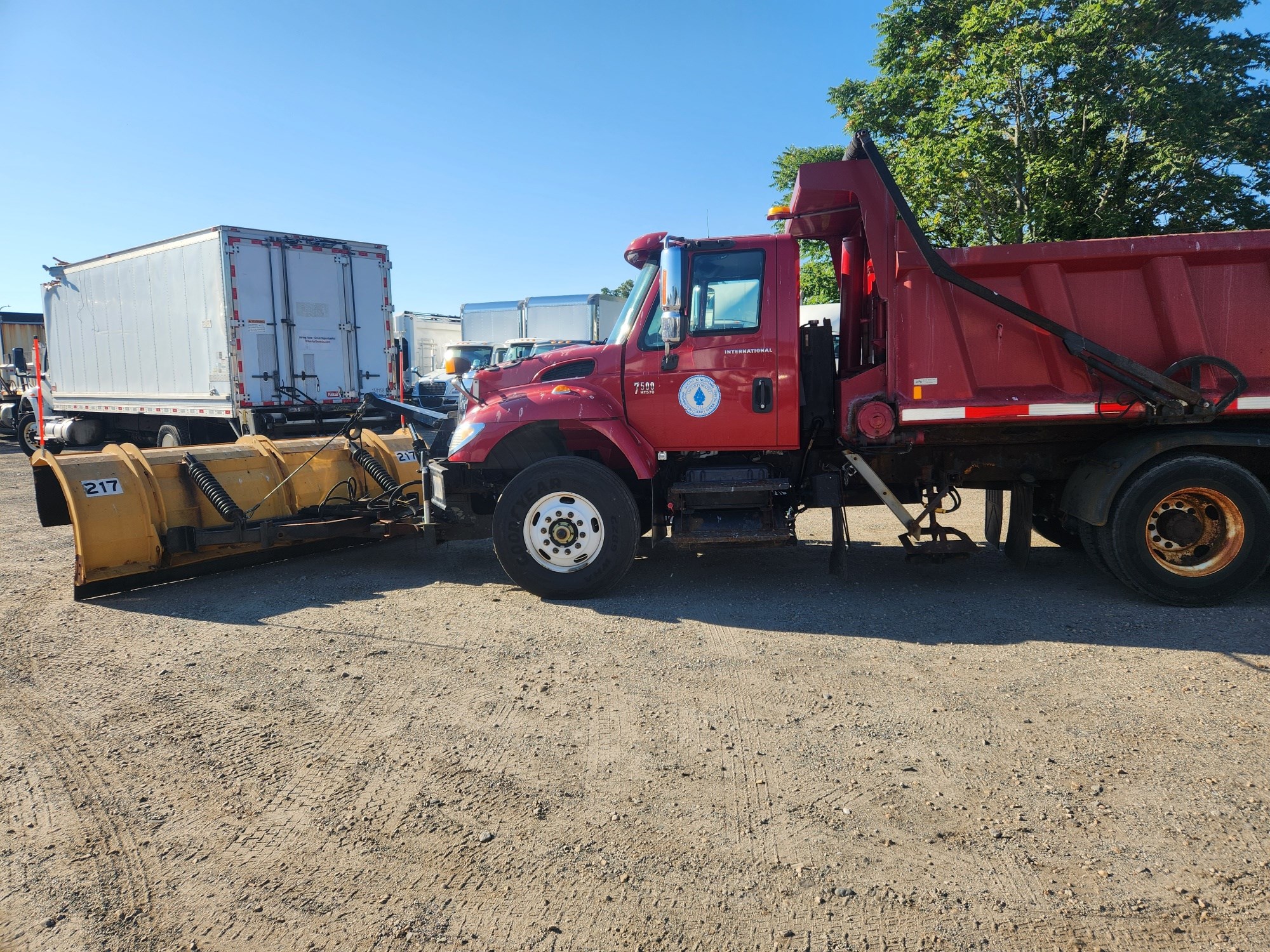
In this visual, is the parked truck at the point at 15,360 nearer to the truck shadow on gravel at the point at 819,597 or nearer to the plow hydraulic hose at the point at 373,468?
the plow hydraulic hose at the point at 373,468

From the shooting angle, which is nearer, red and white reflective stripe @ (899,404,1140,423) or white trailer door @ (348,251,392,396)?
red and white reflective stripe @ (899,404,1140,423)

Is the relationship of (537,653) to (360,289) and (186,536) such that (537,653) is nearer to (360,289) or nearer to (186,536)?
(186,536)

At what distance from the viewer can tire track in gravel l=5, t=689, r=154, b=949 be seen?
280 cm

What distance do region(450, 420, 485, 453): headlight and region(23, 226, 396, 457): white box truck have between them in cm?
734

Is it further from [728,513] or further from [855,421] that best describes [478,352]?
[855,421]

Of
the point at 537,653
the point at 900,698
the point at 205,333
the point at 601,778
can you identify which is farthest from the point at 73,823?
the point at 205,333

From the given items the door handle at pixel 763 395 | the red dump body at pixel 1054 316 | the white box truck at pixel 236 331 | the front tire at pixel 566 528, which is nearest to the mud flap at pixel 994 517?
the red dump body at pixel 1054 316

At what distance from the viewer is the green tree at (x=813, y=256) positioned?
27.0 ft

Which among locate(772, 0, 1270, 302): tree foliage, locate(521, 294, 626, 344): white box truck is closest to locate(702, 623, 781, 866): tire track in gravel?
locate(772, 0, 1270, 302): tree foliage

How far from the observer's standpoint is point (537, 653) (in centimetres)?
520

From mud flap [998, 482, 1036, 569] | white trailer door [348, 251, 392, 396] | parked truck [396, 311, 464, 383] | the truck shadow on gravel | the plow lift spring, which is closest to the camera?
the truck shadow on gravel

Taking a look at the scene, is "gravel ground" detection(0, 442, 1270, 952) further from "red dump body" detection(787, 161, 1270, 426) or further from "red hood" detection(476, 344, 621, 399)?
"red hood" detection(476, 344, 621, 399)

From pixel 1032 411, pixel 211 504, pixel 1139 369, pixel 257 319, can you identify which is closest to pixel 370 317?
pixel 257 319

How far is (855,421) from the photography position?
618 cm
